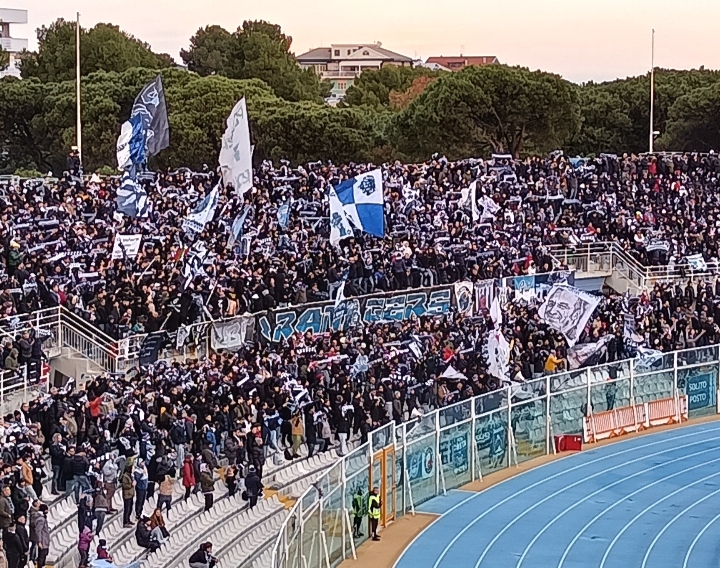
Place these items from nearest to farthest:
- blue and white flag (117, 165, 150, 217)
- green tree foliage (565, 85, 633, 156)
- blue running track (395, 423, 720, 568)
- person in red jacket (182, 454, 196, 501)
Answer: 1. person in red jacket (182, 454, 196, 501)
2. blue running track (395, 423, 720, 568)
3. blue and white flag (117, 165, 150, 217)
4. green tree foliage (565, 85, 633, 156)

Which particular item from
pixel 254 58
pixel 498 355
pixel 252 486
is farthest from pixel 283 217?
pixel 254 58

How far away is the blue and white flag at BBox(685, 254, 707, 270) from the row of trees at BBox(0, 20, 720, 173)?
71.9ft

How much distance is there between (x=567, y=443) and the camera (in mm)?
28766

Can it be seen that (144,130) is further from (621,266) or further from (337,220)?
(621,266)

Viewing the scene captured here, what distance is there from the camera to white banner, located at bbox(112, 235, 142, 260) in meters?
26.2

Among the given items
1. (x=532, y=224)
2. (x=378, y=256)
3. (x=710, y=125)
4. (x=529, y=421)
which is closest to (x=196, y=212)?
(x=378, y=256)

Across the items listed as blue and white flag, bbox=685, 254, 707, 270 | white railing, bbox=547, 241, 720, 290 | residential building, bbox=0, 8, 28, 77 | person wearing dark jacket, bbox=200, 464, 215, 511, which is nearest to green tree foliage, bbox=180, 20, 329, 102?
residential building, bbox=0, 8, 28, 77

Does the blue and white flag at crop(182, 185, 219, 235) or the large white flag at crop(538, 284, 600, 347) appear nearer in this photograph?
the blue and white flag at crop(182, 185, 219, 235)

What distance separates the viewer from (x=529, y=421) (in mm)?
27594

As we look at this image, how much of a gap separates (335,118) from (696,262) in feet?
81.5

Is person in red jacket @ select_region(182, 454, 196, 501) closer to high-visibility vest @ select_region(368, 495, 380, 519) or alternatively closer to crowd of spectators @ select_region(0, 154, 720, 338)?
high-visibility vest @ select_region(368, 495, 380, 519)

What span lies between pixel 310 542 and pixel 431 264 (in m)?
14.2

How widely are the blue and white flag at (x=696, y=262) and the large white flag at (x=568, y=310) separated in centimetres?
1043

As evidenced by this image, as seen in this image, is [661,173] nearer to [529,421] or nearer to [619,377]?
[619,377]
